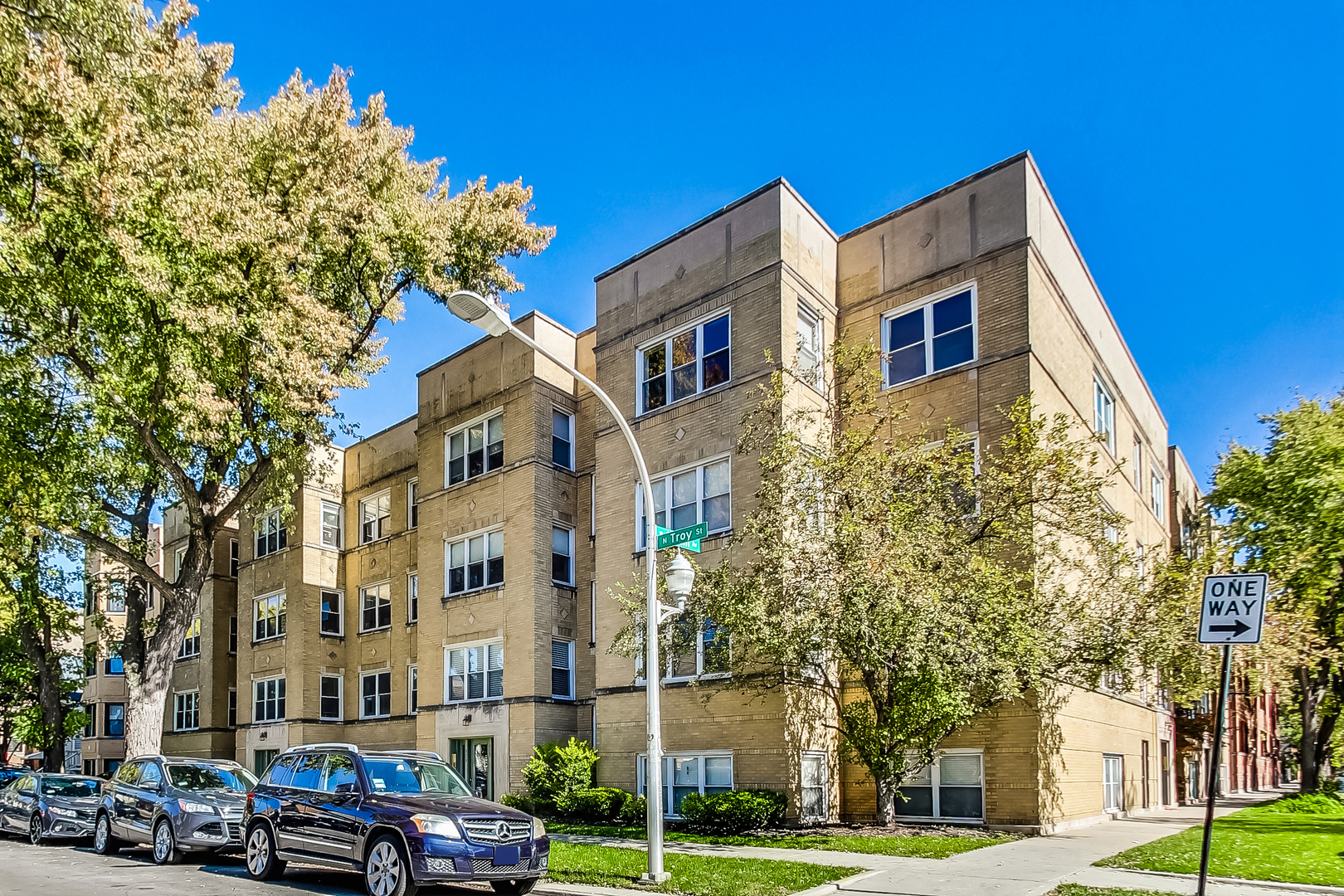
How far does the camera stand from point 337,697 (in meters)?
33.3

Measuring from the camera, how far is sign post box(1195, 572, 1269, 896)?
9.23 meters

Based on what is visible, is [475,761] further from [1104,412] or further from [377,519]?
[1104,412]

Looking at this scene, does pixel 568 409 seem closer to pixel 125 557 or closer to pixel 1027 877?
pixel 125 557

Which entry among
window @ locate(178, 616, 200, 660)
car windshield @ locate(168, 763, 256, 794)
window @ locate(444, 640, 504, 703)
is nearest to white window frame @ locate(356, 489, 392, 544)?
window @ locate(444, 640, 504, 703)

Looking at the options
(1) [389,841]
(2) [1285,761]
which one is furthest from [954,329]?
(2) [1285,761]

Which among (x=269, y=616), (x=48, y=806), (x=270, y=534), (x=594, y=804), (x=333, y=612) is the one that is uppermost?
(x=270, y=534)

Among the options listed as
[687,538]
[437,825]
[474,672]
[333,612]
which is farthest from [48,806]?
[687,538]

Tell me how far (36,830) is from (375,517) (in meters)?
14.4

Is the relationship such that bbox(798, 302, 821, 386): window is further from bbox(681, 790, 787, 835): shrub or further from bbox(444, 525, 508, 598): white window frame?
bbox(444, 525, 508, 598): white window frame

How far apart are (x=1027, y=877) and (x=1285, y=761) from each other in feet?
224

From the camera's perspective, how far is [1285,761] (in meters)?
68.1

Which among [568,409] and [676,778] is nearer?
[676,778]

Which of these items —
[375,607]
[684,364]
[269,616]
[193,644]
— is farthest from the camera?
[193,644]

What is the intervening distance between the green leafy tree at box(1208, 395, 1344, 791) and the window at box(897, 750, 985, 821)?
21.0ft
